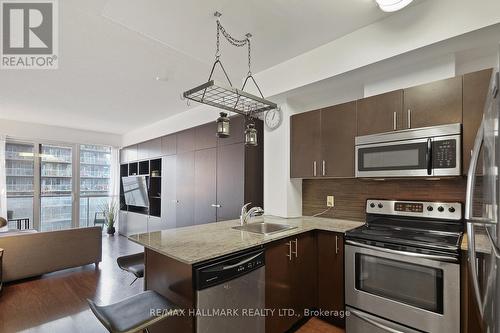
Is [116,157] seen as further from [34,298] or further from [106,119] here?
[34,298]

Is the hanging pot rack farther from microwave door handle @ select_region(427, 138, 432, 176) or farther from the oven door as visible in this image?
the oven door

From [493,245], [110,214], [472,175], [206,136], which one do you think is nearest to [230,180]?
[206,136]

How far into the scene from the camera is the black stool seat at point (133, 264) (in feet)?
7.29

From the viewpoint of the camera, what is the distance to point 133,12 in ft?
5.91

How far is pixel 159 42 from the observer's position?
2.23 metres

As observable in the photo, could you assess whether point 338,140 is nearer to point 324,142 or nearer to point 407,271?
point 324,142

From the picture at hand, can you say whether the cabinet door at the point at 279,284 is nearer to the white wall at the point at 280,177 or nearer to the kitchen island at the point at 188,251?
the kitchen island at the point at 188,251

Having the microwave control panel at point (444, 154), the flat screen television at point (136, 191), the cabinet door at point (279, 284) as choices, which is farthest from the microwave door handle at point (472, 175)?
the flat screen television at point (136, 191)

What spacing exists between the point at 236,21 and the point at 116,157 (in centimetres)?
573

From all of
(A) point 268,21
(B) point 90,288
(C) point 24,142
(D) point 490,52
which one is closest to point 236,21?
(A) point 268,21

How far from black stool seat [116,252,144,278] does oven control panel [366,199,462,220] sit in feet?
7.28

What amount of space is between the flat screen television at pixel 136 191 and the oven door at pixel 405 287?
458 cm

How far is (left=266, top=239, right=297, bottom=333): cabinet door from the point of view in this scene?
1.85m

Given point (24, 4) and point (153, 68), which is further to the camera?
point (153, 68)
